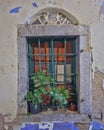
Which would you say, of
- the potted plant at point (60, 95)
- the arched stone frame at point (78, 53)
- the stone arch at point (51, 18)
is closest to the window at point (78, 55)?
the arched stone frame at point (78, 53)

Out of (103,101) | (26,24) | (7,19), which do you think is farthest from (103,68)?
(7,19)

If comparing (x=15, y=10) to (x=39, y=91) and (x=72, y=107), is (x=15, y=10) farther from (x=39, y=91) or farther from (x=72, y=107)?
(x=72, y=107)

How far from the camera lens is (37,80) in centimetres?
443

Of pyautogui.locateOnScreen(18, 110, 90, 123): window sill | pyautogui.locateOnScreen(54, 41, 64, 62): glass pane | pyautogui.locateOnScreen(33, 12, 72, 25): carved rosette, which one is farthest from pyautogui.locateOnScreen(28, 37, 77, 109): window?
pyautogui.locateOnScreen(18, 110, 90, 123): window sill

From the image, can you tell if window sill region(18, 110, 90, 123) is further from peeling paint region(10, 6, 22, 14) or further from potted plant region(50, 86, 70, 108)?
peeling paint region(10, 6, 22, 14)

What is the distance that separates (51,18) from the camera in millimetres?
4512

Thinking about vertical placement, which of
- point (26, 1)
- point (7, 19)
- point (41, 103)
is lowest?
point (41, 103)

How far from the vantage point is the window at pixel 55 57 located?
15.1 ft

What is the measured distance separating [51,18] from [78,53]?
0.73 meters

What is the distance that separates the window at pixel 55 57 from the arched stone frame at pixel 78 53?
17 centimetres

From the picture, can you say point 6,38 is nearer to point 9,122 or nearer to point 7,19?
point 7,19

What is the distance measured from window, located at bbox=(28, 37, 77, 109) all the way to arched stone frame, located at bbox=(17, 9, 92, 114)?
0.55ft

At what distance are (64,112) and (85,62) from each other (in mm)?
892

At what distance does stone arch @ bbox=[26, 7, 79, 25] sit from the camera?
4.47 metres
